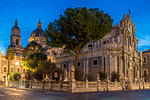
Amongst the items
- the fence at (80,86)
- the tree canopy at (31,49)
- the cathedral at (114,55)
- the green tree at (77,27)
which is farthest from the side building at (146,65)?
the tree canopy at (31,49)

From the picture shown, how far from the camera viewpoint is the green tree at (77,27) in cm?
2731

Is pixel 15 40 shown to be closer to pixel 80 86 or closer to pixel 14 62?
pixel 14 62

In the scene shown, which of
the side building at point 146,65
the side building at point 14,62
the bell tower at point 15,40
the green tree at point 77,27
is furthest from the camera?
the bell tower at point 15,40

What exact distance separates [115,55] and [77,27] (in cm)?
1619

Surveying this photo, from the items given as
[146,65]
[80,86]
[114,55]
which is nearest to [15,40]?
[114,55]

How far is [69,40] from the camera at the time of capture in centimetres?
2970

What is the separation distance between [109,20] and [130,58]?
1907cm

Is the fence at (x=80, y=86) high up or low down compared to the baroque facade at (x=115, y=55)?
down

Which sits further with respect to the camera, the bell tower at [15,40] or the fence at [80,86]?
the bell tower at [15,40]

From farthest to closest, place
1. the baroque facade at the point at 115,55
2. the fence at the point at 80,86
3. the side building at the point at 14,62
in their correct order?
1. the side building at the point at 14,62
2. the baroque facade at the point at 115,55
3. the fence at the point at 80,86

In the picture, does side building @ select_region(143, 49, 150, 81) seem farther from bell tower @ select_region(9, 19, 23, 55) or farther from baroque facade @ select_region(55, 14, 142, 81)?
bell tower @ select_region(9, 19, 23, 55)

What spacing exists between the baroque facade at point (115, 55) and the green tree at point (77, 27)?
1103 centimetres

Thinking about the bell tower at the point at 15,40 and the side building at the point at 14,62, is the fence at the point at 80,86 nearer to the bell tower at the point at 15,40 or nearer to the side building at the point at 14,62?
the side building at the point at 14,62

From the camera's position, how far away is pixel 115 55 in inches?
1571
